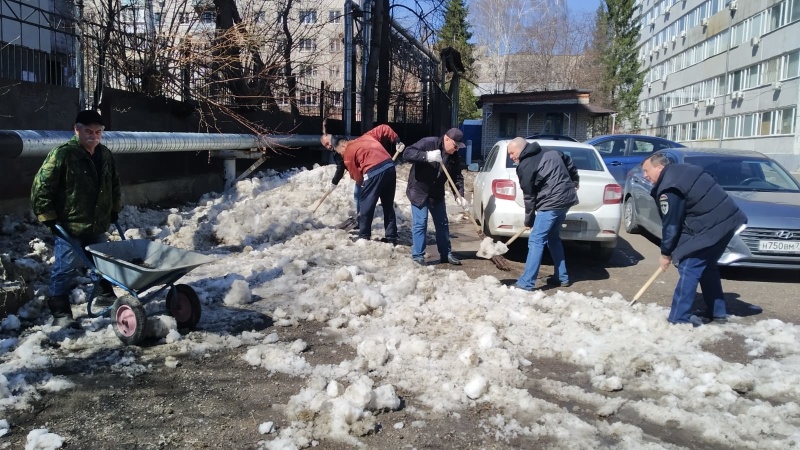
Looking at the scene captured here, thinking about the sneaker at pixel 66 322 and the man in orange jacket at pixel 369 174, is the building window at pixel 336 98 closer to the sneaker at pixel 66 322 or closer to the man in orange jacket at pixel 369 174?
the man in orange jacket at pixel 369 174

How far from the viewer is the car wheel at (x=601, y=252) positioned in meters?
9.27

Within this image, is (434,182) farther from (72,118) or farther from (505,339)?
(72,118)

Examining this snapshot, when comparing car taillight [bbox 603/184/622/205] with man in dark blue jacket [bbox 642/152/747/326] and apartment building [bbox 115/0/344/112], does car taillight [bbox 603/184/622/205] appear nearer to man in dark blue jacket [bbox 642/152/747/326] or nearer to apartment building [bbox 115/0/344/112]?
man in dark blue jacket [bbox 642/152/747/326]

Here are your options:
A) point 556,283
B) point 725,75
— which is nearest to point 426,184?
point 556,283

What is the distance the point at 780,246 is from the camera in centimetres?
805

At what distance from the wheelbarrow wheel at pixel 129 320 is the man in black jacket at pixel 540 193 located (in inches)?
159

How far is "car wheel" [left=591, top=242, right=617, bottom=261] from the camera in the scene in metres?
9.27

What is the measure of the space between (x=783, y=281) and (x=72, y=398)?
8154 millimetres

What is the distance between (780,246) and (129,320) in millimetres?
7317

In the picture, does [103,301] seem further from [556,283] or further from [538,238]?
[556,283]

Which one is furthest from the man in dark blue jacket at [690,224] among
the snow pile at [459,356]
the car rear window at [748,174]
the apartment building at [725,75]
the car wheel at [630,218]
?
the apartment building at [725,75]

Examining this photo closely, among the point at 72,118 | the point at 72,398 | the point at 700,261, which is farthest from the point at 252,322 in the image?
the point at 72,118

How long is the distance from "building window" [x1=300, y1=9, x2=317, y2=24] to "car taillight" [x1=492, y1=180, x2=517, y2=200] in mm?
10399

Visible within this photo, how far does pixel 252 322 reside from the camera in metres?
5.92
